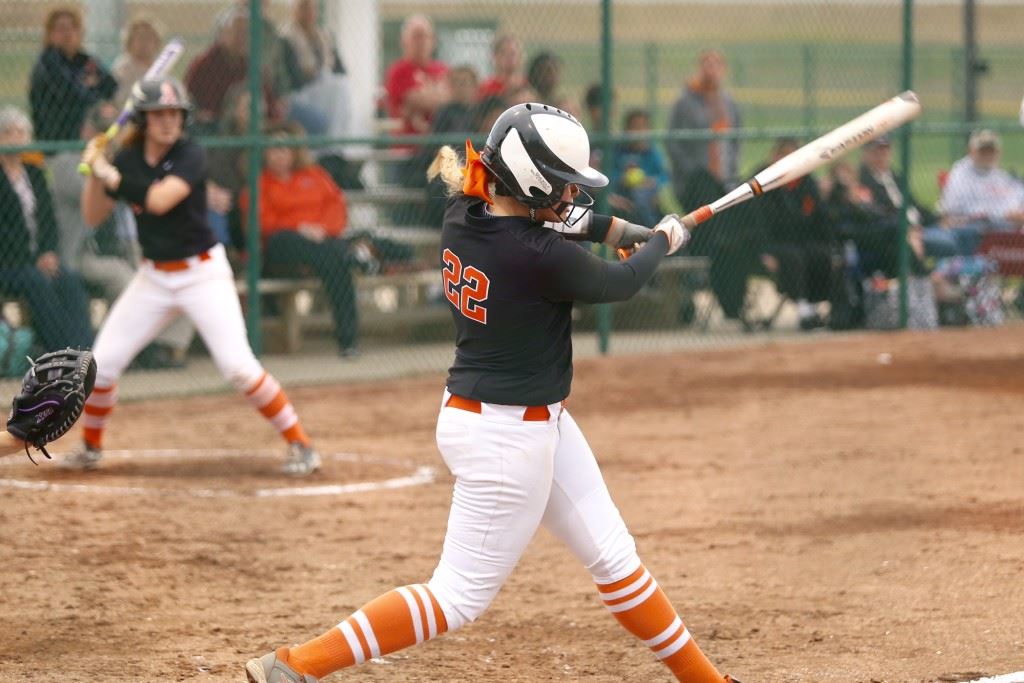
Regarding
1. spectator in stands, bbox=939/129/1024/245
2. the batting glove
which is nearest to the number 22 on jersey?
the batting glove

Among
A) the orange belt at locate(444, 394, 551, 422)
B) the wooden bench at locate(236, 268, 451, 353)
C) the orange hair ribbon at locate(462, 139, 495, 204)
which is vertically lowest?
the wooden bench at locate(236, 268, 451, 353)

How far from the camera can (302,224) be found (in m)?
12.2

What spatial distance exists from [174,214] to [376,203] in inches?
199

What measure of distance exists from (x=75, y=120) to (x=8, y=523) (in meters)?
4.18

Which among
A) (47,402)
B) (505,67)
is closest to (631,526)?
(47,402)

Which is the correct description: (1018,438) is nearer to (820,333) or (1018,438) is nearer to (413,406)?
(413,406)

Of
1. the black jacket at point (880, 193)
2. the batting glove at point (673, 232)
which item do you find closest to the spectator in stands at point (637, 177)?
the black jacket at point (880, 193)

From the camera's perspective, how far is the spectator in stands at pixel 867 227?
46.6 ft

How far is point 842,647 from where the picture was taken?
5746 mm

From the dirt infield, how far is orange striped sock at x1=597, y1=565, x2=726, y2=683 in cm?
55

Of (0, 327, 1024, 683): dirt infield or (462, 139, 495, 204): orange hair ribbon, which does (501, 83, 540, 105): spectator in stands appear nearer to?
(0, 327, 1024, 683): dirt infield

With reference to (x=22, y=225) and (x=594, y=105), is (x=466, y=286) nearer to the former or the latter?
(x=22, y=225)

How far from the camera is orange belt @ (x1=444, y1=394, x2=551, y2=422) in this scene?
15.6 ft

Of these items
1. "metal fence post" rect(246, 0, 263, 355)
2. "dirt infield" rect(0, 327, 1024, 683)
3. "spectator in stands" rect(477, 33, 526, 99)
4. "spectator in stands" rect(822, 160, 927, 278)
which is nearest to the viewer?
"dirt infield" rect(0, 327, 1024, 683)
